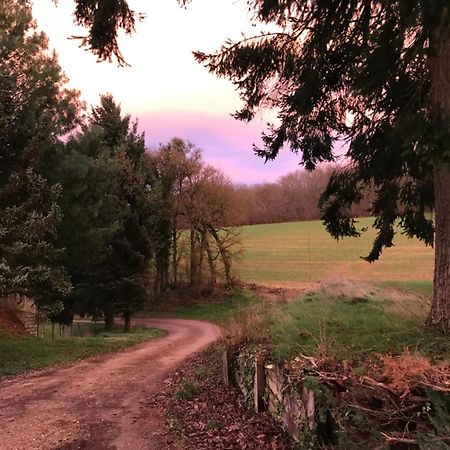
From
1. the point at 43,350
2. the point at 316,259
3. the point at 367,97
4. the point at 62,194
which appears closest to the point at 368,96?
the point at 367,97

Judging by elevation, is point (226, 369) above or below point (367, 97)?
below

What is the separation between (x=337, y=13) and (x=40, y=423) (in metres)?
8.09

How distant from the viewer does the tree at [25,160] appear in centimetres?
1327

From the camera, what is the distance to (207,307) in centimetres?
4091

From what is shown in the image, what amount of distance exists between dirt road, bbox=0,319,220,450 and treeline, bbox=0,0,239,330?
262 centimetres

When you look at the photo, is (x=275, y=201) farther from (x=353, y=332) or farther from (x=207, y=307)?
(x=353, y=332)

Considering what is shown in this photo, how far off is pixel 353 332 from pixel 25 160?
413 inches

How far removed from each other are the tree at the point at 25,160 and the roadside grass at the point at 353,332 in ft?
22.2

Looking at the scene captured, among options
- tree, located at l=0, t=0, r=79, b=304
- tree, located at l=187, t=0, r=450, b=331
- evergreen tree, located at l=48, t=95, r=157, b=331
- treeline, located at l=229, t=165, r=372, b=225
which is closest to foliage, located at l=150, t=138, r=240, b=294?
treeline, located at l=229, t=165, r=372, b=225

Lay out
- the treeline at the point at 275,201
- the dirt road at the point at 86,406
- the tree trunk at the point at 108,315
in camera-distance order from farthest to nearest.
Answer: the treeline at the point at 275,201 → the tree trunk at the point at 108,315 → the dirt road at the point at 86,406

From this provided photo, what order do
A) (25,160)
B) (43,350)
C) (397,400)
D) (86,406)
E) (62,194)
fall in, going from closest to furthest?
(397,400), (86,406), (25,160), (43,350), (62,194)

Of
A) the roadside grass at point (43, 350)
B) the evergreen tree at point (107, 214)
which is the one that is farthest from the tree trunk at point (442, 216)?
the evergreen tree at point (107, 214)

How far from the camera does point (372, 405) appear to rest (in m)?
4.79

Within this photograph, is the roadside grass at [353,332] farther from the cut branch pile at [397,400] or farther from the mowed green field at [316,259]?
the mowed green field at [316,259]
